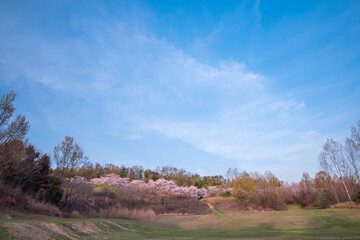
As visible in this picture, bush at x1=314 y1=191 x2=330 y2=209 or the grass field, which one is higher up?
bush at x1=314 y1=191 x2=330 y2=209

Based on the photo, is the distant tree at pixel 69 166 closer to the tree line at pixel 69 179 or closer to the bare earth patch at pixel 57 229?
the tree line at pixel 69 179

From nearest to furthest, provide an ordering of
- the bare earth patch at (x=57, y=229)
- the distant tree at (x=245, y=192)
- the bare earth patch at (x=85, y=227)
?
the bare earth patch at (x=57, y=229)
the bare earth patch at (x=85, y=227)
the distant tree at (x=245, y=192)

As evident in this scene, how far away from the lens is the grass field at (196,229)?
8016 mm

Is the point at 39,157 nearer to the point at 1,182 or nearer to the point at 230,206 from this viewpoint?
the point at 1,182

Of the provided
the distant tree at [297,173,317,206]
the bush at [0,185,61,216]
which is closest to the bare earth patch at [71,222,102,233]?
the bush at [0,185,61,216]

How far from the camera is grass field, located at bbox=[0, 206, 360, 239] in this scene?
26.3 feet

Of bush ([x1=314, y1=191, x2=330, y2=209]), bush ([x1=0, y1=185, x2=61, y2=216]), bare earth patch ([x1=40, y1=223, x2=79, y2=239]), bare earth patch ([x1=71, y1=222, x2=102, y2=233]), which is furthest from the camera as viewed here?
bush ([x1=314, y1=191, x2=330, y2=209])

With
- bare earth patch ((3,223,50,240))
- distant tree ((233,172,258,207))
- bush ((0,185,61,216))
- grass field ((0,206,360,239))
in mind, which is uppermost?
distant tree ((233,172,258,207))

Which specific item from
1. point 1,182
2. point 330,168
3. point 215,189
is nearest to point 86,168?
point 1,182

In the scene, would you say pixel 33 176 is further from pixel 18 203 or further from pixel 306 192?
pixel 306 192

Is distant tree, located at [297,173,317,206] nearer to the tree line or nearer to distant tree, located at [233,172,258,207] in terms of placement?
the tree line

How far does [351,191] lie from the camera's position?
38281 millimetres

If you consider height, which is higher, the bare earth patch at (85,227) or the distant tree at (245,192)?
the distant tree at (245,192)

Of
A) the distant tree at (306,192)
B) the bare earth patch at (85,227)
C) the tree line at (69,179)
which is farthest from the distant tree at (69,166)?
the distant tree at (306,192)
